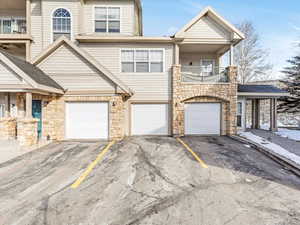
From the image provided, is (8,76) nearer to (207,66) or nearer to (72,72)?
(72,72)

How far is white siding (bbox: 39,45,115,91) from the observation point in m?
10.2

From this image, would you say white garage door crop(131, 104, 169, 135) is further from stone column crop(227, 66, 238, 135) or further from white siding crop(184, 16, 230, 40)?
white siding crop(184, 16, 230, 40)

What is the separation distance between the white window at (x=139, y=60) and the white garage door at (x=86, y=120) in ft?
10.9

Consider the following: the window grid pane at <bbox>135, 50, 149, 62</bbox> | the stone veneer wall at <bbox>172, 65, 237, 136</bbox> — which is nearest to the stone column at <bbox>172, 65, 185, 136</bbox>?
the stone veneer wall at <bbox>172, 65, 237, 136</bbox>

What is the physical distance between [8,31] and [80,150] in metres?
12.5

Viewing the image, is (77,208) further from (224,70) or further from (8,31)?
(8,31)

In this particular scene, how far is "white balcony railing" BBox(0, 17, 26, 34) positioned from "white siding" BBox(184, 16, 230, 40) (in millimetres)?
12808

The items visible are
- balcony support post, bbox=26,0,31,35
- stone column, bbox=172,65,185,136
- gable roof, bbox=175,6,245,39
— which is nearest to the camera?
gable roof, bbox=175,6,245,39

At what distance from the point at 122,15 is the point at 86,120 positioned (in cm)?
820

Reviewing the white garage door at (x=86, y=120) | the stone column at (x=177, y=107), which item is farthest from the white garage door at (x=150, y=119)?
the white garage door at (x=86, y=120)

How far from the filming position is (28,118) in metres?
8.11

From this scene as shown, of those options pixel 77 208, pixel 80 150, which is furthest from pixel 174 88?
pixel 77 208

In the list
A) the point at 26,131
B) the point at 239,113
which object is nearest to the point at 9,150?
the point at 26,131

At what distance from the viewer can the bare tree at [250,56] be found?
25047mm
